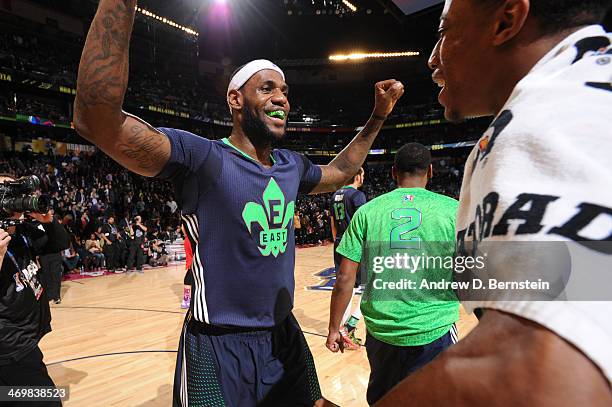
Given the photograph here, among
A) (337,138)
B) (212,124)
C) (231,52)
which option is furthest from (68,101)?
(337,138)

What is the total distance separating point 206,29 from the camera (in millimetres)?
25828

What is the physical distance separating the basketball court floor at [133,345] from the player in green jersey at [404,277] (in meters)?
1.25

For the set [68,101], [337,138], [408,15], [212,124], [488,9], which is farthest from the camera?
[337,138]

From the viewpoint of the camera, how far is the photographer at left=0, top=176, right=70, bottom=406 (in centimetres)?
240

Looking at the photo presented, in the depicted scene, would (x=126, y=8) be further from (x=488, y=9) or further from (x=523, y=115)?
(x=523, y=115)

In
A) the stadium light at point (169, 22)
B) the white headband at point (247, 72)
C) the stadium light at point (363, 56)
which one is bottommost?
the white headband at point (247, 72)

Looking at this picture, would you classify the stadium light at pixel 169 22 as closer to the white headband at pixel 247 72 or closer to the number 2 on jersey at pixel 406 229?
the white headband at pixel 247 72

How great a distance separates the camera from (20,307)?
2557 mm

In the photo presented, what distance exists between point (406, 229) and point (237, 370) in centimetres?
130

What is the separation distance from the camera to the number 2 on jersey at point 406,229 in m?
2.46

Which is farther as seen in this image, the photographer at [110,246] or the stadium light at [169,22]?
the stadium light at [169,22]

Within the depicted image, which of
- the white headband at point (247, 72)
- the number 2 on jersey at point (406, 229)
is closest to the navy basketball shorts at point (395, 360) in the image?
the number 2 on jersey at point (406, 229)

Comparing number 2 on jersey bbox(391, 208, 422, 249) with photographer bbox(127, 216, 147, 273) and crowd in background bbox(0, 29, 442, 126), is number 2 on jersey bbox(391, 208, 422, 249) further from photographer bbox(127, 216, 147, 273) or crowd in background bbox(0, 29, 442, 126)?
crowd in background bbox(0, 29, 442, 126)

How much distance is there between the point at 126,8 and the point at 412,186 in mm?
2064
